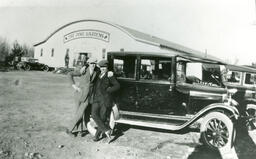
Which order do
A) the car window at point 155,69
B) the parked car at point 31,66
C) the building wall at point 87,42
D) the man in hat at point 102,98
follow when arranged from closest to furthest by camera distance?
1. the man in hat at point 102,98
2. the car window at point 155,69
3. the building wall at point 87,42
4. the parked car at point 31,66

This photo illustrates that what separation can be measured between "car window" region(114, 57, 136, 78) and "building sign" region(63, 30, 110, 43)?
64.0 ft

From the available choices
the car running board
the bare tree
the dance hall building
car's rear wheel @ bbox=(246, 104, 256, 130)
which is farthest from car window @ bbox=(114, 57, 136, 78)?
the bare tree

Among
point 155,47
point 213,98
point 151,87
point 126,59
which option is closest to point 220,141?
point 213,98

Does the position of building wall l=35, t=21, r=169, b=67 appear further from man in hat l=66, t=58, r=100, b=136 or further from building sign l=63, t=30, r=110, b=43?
man in hat l=66, t=58, r=100, b=136

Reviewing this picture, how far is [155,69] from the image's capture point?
538 centimetres

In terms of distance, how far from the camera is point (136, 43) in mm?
23109

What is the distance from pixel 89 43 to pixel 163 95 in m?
21.7

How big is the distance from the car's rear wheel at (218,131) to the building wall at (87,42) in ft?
57.8

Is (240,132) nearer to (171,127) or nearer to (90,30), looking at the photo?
(171,127)

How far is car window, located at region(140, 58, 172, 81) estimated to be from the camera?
17.3 ft

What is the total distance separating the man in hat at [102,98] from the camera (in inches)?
185

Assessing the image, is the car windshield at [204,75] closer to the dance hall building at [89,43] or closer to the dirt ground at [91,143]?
the dirt ground at [91,143]

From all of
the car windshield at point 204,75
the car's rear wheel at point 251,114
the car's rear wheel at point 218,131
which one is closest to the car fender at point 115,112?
the car windshield at point 204,75

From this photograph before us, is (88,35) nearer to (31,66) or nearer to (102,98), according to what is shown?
(31,66)
